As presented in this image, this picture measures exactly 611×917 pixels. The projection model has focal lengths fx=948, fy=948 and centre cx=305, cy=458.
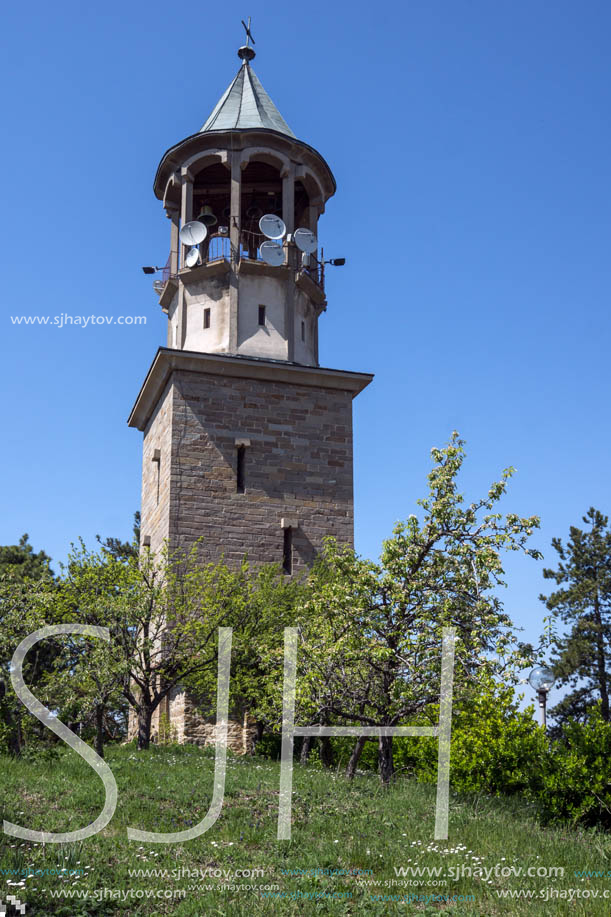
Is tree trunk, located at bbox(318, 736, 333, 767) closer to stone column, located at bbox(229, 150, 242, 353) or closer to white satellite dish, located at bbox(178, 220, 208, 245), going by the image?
stone column, located at bbox(229, 150, 242, 353)

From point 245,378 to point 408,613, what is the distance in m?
11.4

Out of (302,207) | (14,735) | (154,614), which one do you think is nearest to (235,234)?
(302,207)

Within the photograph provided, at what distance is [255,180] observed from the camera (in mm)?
27750

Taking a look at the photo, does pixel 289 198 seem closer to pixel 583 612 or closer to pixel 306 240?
pixel 306 240

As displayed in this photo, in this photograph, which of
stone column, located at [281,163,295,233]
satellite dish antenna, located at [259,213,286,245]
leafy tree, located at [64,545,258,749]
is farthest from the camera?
stone column, located at [281,163,295,233]

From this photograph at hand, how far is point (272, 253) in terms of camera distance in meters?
25.1

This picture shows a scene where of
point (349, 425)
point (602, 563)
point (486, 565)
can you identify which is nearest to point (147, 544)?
point (349, 425)

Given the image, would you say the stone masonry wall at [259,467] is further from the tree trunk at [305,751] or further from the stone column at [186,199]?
the tree trunk at [305,751]

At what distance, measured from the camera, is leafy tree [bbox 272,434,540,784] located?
13.5m

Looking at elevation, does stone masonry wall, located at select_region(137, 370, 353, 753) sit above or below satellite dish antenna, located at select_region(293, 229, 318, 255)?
below

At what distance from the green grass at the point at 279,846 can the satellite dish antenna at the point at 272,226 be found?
1550 centimetres

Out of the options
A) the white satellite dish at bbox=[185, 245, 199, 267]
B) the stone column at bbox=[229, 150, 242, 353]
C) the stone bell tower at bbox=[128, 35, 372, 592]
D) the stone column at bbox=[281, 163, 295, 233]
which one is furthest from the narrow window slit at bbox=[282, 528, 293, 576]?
the stone column at bbox=[281, 163, 295, 233]

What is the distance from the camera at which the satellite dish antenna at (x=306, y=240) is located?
25656mm

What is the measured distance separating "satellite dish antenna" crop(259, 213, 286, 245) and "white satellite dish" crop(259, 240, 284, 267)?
21 cm
